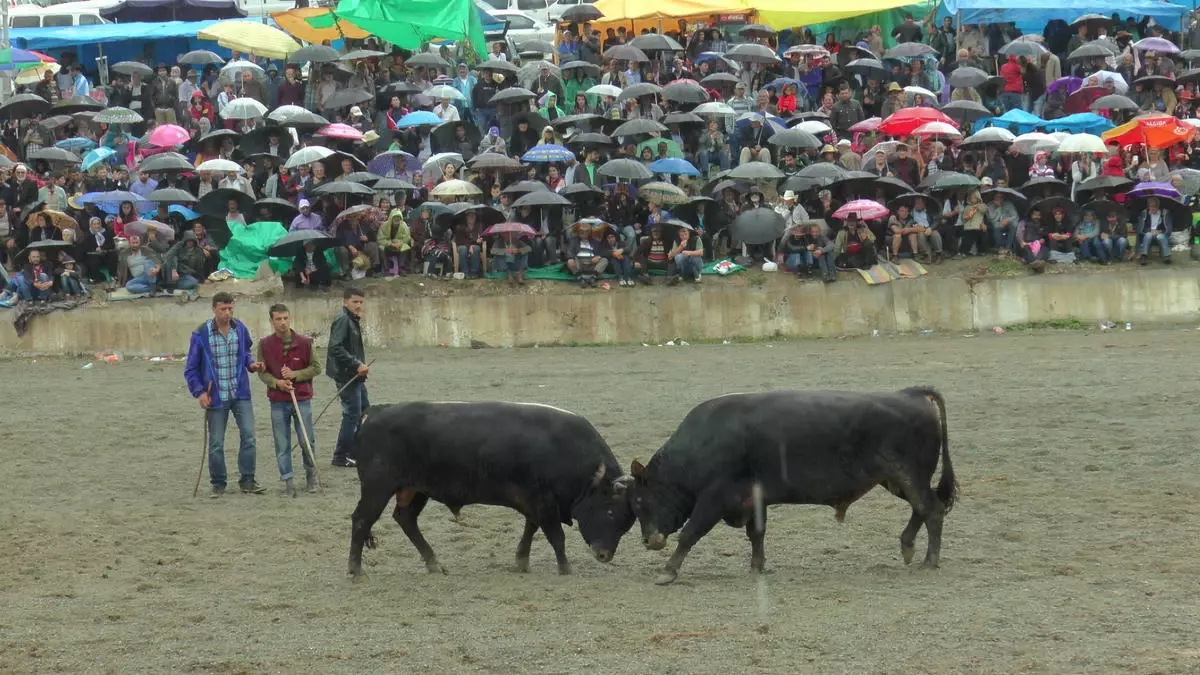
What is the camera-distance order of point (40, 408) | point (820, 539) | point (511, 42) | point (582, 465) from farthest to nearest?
point (511, 42)
point (40, 408)
point (820, 539)
point (582, 465)

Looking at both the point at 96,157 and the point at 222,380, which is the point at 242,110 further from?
the point at 222,380

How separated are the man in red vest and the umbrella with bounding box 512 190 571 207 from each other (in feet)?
34.5

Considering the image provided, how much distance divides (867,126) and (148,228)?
1228 centimetres

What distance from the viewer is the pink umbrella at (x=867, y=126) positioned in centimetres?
2959

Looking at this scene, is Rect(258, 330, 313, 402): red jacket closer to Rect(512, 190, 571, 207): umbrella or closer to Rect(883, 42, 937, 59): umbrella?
Rect(512, 190, 571, 207): umbrella

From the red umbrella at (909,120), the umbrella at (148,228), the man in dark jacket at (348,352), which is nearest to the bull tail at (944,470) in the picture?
the man in dark jacket at (348,352)

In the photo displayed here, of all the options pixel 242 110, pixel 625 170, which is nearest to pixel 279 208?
pixel 242 110

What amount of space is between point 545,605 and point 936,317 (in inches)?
640

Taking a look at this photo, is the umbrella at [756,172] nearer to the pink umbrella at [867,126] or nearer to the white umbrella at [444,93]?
the pink umbrella at [867,126]

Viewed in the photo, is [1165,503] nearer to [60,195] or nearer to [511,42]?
[60,195]

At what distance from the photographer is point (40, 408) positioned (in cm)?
2150

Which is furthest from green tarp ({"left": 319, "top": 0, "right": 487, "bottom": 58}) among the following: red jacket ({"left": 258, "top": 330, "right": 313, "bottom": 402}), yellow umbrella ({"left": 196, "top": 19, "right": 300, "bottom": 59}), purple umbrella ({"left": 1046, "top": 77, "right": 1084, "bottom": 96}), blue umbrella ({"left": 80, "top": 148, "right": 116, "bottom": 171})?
red jacket ({"left": 258, "top": 330, "right": 313, "bottom": 402})

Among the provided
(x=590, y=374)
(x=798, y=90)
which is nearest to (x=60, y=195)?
(x=590, y=374)

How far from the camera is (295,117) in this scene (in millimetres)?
29438
